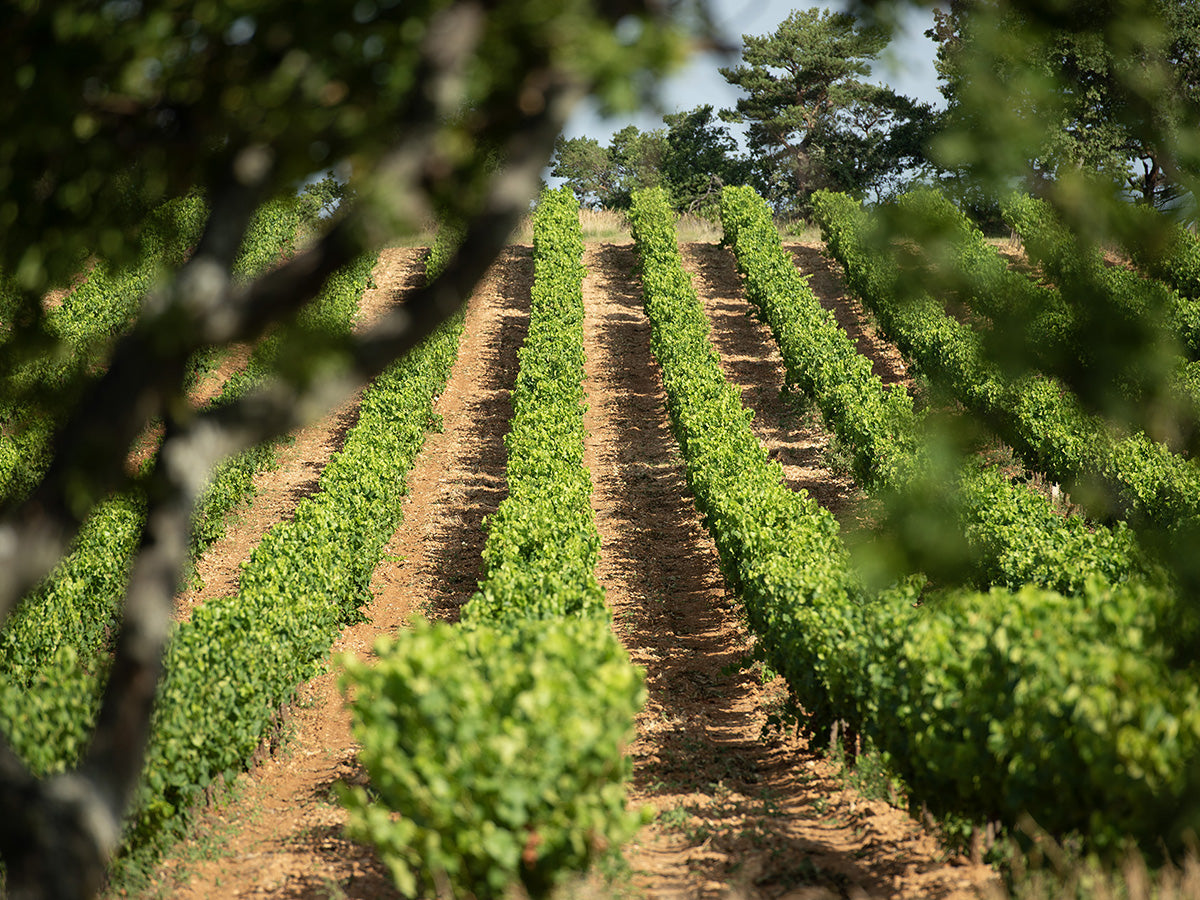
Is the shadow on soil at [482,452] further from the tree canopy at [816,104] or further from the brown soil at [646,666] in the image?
the tree canopy at [816,104]

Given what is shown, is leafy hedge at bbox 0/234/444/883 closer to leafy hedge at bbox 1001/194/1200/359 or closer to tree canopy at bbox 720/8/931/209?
leafy hedge at bbox 1001/194/1200/359

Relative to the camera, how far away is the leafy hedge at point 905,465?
28.7 feet

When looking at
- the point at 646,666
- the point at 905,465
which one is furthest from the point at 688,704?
the point at 905,465

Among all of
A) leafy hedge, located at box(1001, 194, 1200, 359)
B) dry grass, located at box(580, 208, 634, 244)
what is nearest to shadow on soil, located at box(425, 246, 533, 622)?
dry grass, located at box(580, 208, 634, 244)

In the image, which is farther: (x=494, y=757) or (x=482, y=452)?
(x=482, y=452)

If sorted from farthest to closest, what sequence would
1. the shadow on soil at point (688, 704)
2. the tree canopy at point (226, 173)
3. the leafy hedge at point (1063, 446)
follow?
the leafy hedge at point (1063, 446) < the shadow on soil at point (688, 704) < the tree canopy at point (226, 173)

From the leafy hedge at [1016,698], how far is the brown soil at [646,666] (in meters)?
0.70

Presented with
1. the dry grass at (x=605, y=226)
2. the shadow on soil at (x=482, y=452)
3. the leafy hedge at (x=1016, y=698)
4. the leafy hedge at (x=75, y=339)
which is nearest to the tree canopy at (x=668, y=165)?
the dry grass at (x=605, y=226)

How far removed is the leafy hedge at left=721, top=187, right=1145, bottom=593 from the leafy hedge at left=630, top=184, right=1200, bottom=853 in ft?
2.36

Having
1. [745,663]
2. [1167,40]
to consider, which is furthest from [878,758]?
[1167,40]

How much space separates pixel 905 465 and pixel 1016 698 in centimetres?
852

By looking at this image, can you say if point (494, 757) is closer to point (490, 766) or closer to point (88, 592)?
point (490, 766)

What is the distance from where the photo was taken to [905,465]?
12.9m

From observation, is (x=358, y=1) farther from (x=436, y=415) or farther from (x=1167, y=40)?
(x=436, y=415)
